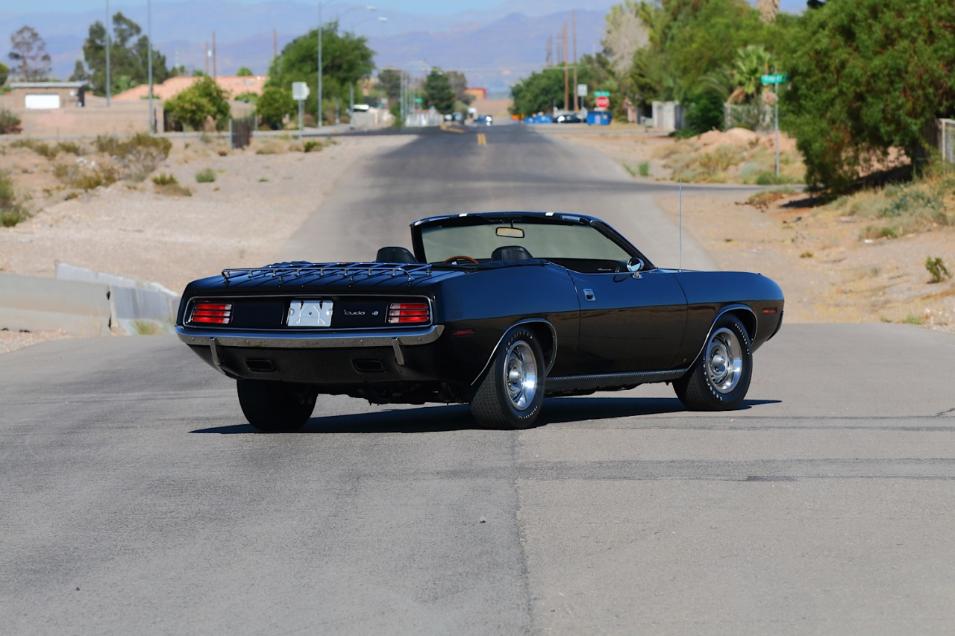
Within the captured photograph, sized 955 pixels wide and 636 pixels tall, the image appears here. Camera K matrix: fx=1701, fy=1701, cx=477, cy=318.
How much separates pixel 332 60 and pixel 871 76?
139680 millimetres

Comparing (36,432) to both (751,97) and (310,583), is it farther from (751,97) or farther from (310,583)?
(751,97)

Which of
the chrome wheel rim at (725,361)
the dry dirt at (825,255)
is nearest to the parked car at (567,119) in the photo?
the dry dirt at (825,255)

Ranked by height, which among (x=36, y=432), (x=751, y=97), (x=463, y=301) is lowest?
(x=36, y=432)

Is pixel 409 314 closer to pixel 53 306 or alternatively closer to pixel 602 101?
pixel 53 306

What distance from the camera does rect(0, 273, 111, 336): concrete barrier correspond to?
23016 millimetres

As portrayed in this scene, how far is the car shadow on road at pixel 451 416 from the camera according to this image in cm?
1173

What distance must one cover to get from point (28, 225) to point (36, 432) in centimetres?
3323

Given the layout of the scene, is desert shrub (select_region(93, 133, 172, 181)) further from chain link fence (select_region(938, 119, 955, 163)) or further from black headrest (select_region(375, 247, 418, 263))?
black headrest (select_region(375, 247, 418, 263))

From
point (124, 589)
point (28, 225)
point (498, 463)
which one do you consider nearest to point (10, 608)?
point (124, 589)

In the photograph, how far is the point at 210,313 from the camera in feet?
35.7

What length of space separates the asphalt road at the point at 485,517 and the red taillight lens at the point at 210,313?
2.63ft

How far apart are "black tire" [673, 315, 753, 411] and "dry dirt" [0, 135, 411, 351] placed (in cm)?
1185

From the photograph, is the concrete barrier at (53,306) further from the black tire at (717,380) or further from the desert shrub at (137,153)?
the desert shrub at (137,153)

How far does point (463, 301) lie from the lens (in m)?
10.3
